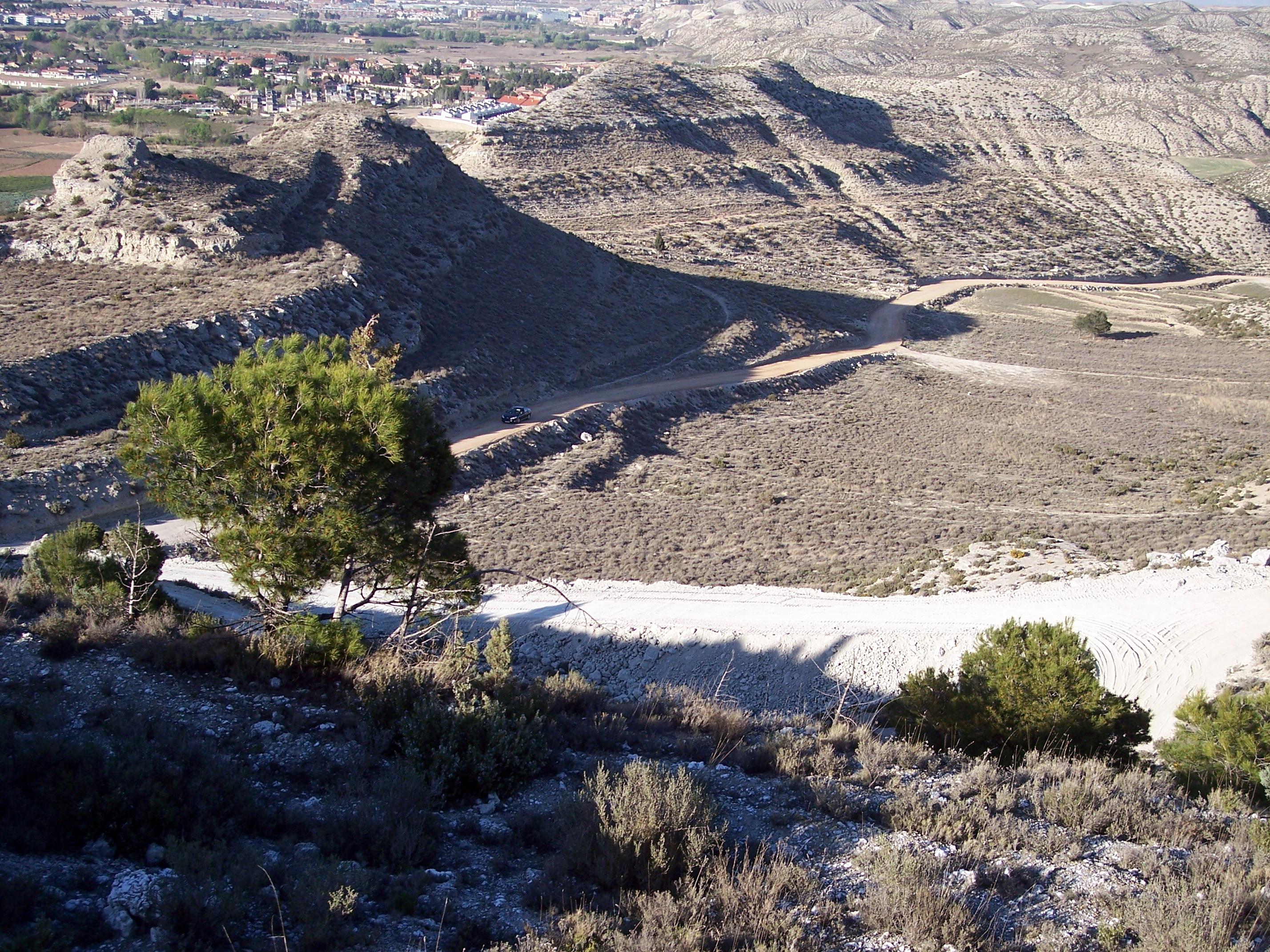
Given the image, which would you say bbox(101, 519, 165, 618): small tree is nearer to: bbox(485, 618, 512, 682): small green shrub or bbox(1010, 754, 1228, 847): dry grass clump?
bbox(485, 618, 512, 682): small green shrub

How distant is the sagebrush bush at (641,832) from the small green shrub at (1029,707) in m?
4.53

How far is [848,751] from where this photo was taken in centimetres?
927

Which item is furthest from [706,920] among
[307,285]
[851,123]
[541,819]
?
[851,123]

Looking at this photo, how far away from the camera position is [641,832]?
6254 mm

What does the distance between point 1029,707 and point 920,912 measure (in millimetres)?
5672

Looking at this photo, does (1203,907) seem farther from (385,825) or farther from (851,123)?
(851,123)

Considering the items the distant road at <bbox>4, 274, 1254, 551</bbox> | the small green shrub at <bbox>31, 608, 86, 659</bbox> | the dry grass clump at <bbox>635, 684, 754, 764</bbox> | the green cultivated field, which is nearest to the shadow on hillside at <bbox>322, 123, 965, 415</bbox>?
the distant road at <bbox>4, 274, 1254, 551</bbox>

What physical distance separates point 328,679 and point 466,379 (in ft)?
79.0

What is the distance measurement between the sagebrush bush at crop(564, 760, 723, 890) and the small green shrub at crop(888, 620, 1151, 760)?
453 cm

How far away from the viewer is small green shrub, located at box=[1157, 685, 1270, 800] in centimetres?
934

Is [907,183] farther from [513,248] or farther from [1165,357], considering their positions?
[513,248]

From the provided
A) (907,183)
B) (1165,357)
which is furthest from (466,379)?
(907,183)

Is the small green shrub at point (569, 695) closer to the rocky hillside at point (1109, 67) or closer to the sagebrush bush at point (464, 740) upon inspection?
the sagebrush bush at point (464, 740)

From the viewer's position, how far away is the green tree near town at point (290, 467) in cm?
1041
